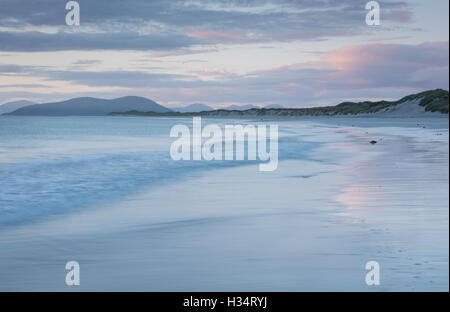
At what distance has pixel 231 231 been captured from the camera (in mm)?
6902

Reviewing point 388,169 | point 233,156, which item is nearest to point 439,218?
point 388,169

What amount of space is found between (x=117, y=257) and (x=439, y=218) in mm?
4631

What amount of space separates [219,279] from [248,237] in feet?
A: 5.56

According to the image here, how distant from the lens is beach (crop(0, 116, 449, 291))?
493 cm

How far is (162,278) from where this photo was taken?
16.3ft

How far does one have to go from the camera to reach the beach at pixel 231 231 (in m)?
4.93

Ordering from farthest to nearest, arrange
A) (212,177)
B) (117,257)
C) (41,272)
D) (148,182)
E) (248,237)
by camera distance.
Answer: (212,177) < (148,182) < (248,237) < (117,257) < (41,272)

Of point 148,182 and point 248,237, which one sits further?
point 148,182
